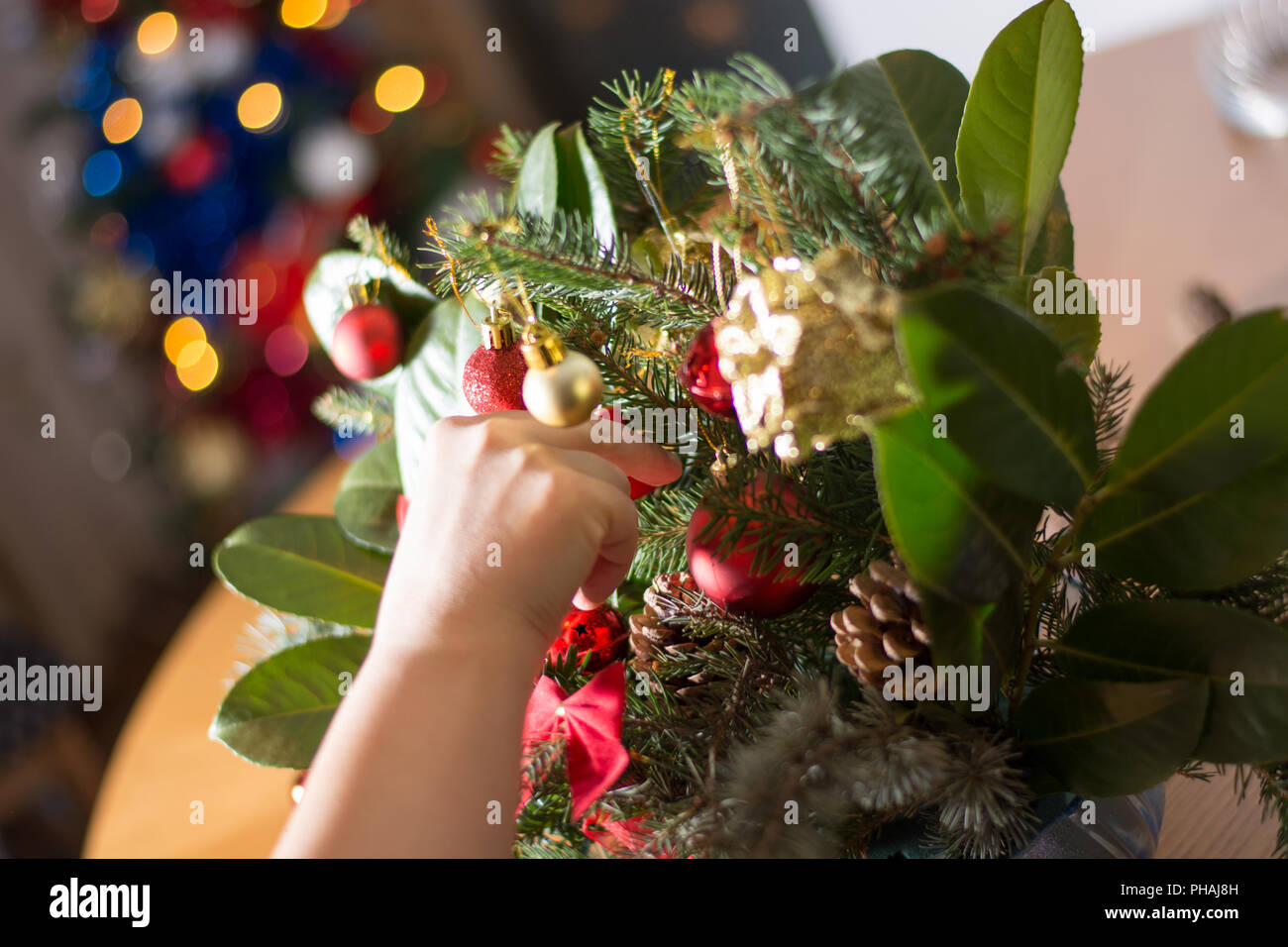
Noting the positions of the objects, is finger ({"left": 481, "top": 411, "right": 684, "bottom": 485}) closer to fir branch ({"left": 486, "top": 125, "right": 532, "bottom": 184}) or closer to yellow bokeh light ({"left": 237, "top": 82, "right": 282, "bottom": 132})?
fir branch ({"left": 486, "top": 125, "right": 532, "bottom": 184})

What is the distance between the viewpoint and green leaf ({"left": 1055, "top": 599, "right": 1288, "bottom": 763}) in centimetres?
30

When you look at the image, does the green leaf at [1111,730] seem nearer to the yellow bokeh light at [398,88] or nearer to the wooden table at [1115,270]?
the wooden table at [1115,270]

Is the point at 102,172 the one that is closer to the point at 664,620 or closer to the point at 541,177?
the point at 541,177

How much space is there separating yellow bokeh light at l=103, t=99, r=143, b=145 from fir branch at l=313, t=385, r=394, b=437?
0.80m

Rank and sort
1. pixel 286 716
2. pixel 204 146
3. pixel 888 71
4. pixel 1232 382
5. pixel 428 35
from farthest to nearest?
pixel 428 35 → pixel 204 146 → pixel 286 716 → pixel 888 71 → pixel 1232 382

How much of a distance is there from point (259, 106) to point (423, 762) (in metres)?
1.20

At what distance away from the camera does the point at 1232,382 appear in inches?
9.9

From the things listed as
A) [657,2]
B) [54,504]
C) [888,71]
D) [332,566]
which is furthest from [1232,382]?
[54,504]

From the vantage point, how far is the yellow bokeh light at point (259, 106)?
3.95 ft
